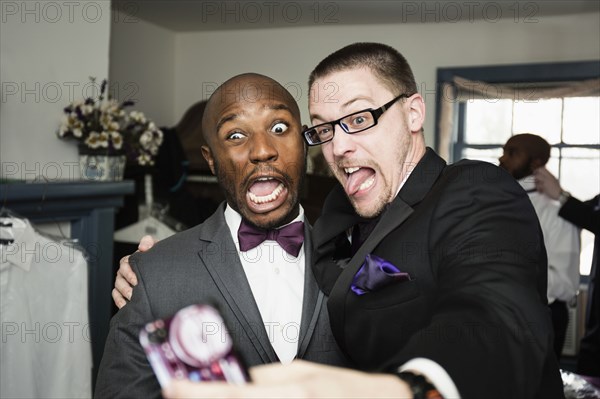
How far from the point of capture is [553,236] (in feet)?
13.2

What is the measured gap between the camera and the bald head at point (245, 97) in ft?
4.97

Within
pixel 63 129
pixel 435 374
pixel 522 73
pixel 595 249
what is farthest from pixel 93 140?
pixel 522 73

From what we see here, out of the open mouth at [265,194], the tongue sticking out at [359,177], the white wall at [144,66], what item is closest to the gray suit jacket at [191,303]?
the open mouth at [265,194]

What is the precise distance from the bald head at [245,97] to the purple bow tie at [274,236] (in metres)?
0.24

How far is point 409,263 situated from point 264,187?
1.48 feet

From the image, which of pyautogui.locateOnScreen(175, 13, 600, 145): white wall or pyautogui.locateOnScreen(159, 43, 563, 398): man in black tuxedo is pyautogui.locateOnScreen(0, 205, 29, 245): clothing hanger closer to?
pyautogui.locateOnScreen(159, 43, 563, 398): man in black tuxedo

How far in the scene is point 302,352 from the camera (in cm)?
142

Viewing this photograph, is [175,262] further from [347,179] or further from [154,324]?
[154,324]

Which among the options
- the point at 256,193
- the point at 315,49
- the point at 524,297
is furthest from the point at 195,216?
the point at 524,297

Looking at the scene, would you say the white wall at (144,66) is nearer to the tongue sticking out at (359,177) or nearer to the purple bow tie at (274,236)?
the purple bow tie at (274,236)

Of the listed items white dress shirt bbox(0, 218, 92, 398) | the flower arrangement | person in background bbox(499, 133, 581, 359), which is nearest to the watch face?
white dress shirt bbox(0, 218, 92, 398)

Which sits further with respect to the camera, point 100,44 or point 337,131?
point 100,44

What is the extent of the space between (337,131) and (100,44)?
9.35 feet

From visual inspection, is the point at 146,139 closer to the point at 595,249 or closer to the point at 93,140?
the point at 93,140
